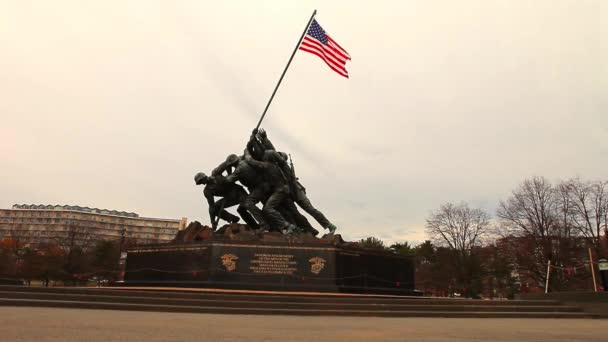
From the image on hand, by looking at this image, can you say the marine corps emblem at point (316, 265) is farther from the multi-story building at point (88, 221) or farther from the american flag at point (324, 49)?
the multi-story building at point (88, 221)

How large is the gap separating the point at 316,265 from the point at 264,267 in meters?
1.92

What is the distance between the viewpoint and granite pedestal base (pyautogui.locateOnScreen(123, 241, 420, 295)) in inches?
580

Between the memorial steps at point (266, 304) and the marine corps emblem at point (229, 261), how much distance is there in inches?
115

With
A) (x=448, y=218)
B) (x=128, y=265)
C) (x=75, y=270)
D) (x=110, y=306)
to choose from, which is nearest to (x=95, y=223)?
(x=75, y=270)

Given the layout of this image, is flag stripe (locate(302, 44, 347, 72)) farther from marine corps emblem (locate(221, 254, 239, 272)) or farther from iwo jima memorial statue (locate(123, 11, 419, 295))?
marine corps emblem (locate(221, 254, 239, 272))

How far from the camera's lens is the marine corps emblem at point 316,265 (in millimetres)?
15070

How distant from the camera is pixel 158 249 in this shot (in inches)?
650

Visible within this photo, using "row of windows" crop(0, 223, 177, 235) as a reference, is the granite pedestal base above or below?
below

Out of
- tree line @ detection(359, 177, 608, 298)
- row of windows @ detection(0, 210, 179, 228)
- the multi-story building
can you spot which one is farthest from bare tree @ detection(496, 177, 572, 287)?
row of windows @ detection(0, 210, 179, 228)

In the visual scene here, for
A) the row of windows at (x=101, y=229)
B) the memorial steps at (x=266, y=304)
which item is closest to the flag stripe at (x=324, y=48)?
the memorial steps at (x=266, y=304)

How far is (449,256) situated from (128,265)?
33.7 metres

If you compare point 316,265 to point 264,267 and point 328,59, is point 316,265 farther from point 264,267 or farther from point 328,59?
point 328,59

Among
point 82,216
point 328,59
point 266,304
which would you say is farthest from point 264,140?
point 82,216

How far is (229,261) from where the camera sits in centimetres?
1488
